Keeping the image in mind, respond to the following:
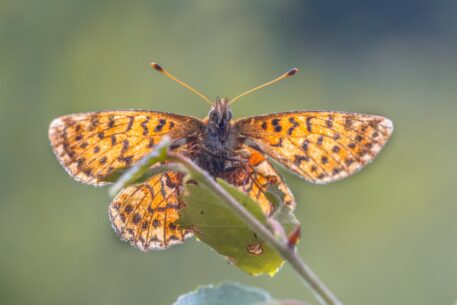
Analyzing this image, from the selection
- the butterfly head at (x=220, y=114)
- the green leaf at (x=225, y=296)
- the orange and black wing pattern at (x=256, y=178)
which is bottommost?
the green leaf at (x=225, y=296)

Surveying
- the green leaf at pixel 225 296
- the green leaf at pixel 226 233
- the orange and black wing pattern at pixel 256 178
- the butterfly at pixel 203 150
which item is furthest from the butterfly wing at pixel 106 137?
the green leaf at pixel 225 296

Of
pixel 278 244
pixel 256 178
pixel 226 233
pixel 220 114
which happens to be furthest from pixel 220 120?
pixel 278 244

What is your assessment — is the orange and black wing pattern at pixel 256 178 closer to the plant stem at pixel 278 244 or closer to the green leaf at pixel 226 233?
the green leaf at pixel 226 233

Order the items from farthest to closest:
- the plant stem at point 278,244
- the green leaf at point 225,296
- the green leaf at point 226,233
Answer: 1. the green leaf at point 226,233
2. the green leaf at point 225,296
3. the plant stem at point 278,244

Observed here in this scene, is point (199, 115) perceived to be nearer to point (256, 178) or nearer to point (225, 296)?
point (256, 178)

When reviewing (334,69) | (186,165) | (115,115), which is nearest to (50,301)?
(334,69)

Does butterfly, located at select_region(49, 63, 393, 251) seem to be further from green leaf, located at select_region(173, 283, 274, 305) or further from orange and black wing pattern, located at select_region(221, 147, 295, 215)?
green leaf, located at select_region(173, 283, 274, 305)
